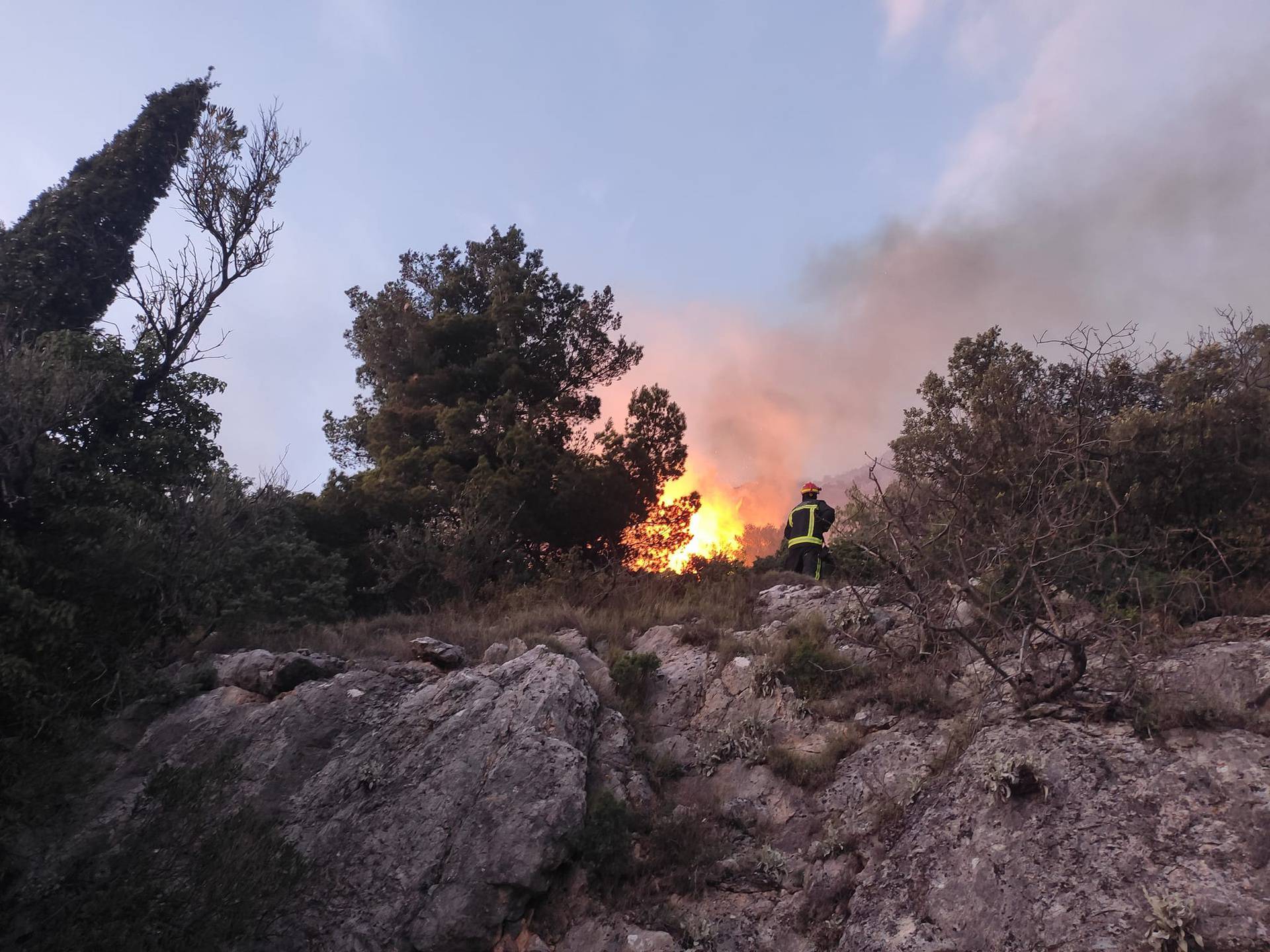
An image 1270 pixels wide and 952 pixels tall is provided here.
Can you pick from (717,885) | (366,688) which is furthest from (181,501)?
(717,885)

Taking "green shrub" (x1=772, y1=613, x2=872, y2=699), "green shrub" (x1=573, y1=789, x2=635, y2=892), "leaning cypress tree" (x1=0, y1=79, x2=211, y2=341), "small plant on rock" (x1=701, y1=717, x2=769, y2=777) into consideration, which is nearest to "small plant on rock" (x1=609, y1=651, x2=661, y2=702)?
"small plant on rock" (x1=701, y1=717, x2=769, y2=777)

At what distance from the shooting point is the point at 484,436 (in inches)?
758

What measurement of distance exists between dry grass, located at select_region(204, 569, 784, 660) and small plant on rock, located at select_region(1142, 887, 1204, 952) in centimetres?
720

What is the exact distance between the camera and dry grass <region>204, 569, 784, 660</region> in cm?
1259

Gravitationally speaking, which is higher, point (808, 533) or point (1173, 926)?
point (808, 533)

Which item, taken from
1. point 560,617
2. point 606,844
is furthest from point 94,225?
point 606,844

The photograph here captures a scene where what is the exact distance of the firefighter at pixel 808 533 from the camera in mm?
15984

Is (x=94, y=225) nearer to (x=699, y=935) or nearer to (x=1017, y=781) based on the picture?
(x=699, y=935)

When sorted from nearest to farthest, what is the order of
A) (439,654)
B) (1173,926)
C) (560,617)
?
(1173,926) → (439,654) → (560,617)

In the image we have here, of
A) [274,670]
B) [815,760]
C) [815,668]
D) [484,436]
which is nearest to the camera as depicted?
[815,760]

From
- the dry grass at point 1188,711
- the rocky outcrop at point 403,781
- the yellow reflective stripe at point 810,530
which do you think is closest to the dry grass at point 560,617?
the yellow reflective stripe at point 810,530

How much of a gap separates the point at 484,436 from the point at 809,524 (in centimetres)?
834

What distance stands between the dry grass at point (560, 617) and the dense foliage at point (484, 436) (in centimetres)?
140

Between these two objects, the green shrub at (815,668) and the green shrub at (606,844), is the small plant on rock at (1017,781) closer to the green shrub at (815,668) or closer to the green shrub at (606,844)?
the green shrub at (815,668)
